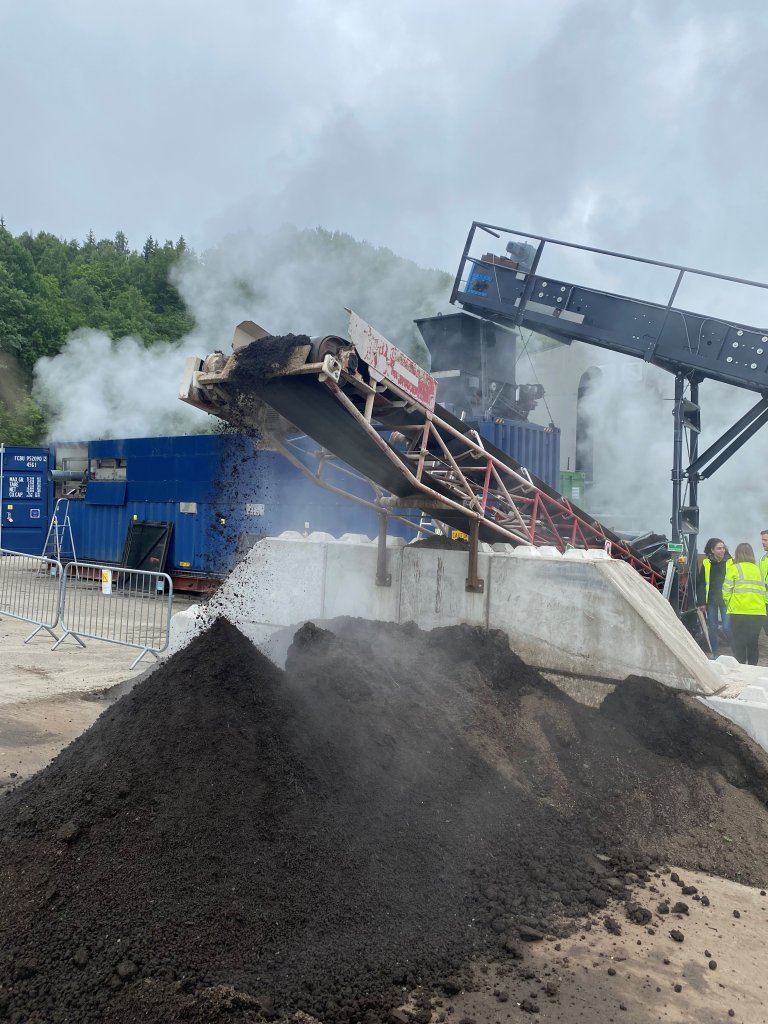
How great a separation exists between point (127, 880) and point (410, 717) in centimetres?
179

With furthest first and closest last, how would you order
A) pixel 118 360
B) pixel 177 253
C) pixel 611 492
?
pixel 177 253 < pixel 118 360 < pixel 611 492

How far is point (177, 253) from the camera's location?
43.6m

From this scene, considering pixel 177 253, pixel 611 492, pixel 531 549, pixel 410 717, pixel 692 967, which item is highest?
pixel 177 253

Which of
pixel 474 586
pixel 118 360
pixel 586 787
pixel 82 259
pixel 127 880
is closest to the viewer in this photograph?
pixel 127 880

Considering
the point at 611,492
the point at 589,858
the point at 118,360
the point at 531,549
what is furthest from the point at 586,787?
the point at 118,360

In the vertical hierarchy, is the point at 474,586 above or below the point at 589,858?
above

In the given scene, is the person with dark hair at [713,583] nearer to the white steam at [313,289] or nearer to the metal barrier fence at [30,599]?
the metal barrier fence at [30,599]

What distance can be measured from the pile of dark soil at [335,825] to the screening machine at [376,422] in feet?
3.55

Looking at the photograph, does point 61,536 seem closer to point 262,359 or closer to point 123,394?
point 123,394

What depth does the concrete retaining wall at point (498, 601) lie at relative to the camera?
15.3ft

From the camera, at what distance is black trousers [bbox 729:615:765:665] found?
850 cm

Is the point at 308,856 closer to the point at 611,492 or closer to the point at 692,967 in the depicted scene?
the point at 692,967

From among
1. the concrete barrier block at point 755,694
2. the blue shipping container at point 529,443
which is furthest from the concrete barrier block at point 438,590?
the blue shipping container at point 529,443

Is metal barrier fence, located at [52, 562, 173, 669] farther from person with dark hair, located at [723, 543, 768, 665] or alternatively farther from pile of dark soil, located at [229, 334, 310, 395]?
person with dark hair, located at [723, 543, 768, 665]
